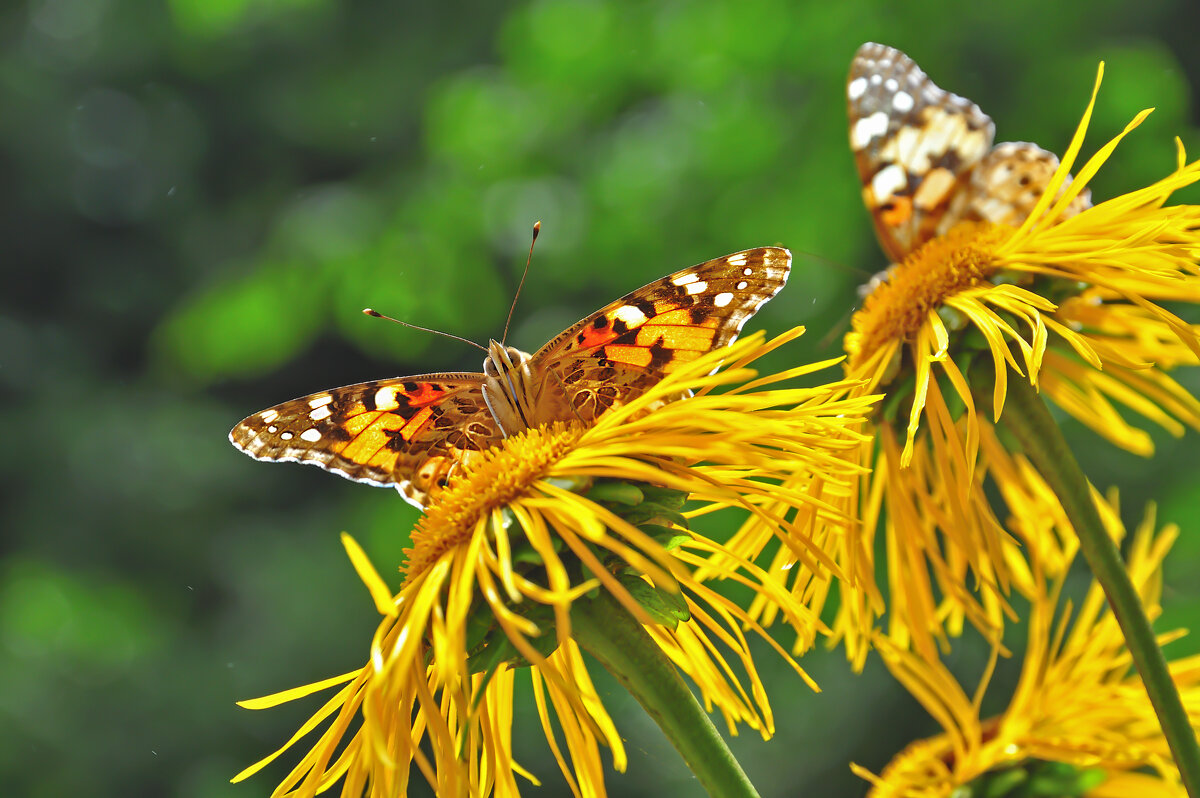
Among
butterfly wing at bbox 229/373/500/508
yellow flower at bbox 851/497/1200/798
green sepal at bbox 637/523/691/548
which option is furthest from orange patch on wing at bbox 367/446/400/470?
yellow flower at bbox 851/497/1200/798

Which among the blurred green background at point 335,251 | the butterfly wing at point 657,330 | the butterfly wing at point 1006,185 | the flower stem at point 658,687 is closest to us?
the flower stem at point 658,687

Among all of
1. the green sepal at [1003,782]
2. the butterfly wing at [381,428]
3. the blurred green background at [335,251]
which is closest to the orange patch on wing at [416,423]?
the butterfly wing at [381,428]

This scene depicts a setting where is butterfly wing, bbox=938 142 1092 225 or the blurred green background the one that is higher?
butterfly wing, bbox=938 142 1092 225

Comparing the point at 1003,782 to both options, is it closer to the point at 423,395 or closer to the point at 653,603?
the point at 653,603

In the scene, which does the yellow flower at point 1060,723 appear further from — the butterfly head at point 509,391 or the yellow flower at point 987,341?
the butterfly head at point 509,391

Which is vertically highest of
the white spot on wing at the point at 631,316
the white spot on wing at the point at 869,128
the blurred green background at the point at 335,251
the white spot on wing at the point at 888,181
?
the white spot on wing at the point at 869,128

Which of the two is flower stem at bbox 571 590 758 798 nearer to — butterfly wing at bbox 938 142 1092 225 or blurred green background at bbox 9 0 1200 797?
butterfly wing at bbox 938 142 1092 225

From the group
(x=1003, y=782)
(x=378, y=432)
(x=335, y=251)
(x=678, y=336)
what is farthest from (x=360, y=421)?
(x=335, y=251)
